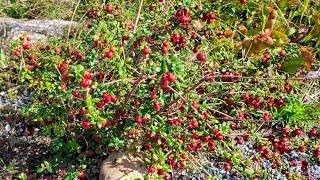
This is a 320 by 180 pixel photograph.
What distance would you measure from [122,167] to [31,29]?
159 centimetres

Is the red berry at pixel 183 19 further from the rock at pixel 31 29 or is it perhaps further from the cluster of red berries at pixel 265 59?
the rock at pixel 31 29

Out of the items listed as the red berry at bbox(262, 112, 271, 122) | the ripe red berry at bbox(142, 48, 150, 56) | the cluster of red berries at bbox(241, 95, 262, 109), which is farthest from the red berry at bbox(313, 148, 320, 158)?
the ripe red berry at bbox(142, 48, 150, 56)

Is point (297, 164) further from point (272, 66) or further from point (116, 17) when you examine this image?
point (116, 17)

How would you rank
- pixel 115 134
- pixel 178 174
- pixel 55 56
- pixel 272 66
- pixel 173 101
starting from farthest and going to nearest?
1. pixel 272 66
2. pixel 55 56
3. pixel 178 174
4. pixel 115 134
5. pixel 173 101

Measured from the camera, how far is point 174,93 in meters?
2.71

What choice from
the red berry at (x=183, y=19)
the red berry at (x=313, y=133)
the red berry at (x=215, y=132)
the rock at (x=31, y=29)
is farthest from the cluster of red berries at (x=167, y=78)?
the rock at (x=31, y=29)

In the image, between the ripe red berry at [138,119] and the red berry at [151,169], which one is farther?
the red berry at [151,169]

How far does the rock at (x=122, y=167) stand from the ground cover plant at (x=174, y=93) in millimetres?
55

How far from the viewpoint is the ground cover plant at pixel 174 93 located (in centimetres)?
274

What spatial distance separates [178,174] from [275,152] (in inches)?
25.6

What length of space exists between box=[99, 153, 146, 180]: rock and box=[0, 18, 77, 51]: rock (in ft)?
4.62

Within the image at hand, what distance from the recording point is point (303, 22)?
14.4 feet

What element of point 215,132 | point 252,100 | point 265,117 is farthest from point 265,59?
point 215,132

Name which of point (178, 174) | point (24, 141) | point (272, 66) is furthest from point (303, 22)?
point (24, 141)
